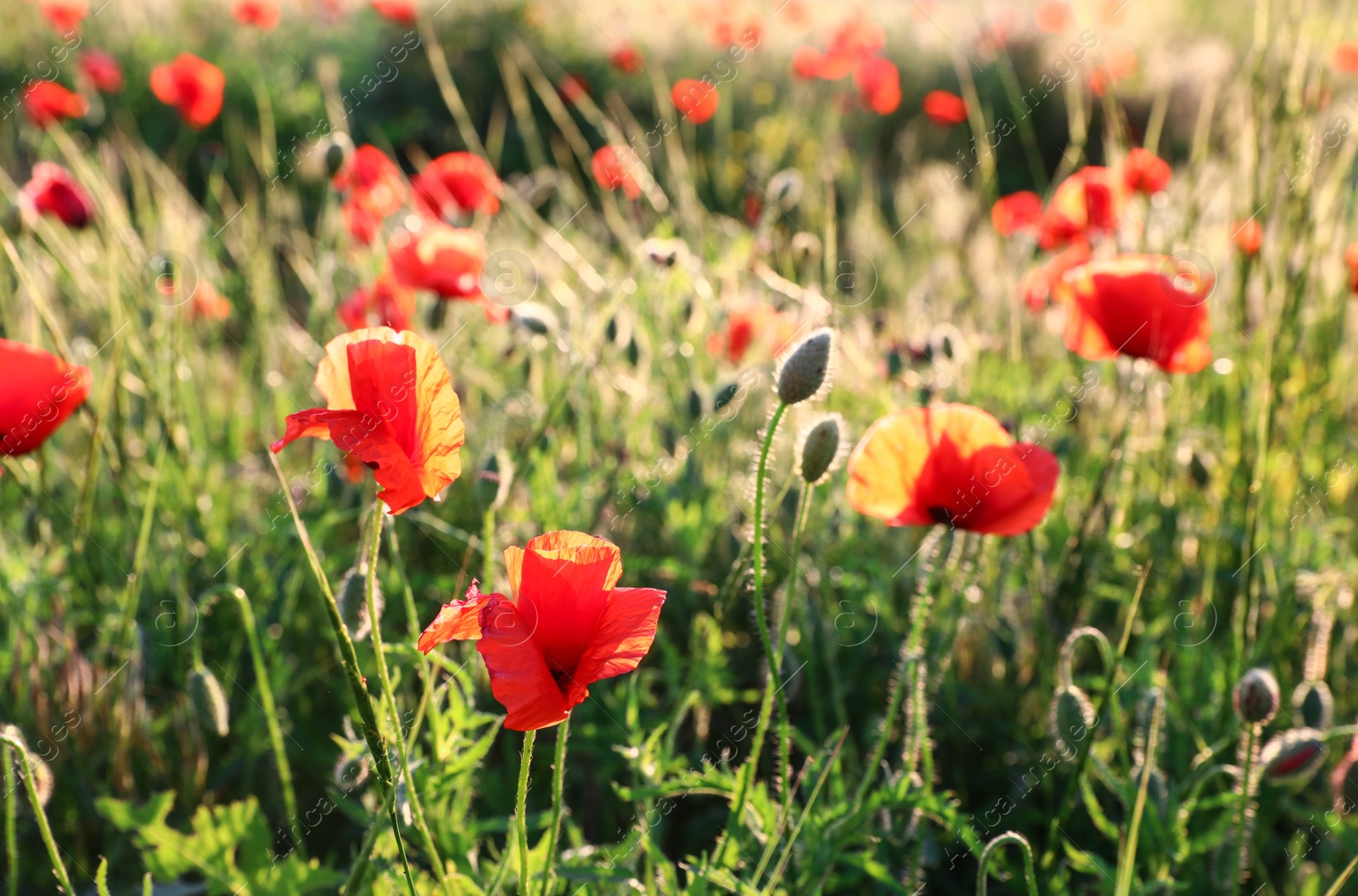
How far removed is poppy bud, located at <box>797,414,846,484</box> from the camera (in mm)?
1139

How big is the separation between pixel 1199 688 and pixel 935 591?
46cm

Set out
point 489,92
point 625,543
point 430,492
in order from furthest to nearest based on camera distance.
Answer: point 489,92 < point 625,543 < point 430,492

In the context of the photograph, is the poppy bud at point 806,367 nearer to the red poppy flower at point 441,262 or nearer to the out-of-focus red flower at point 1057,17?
the red poppy flower at point 441,262

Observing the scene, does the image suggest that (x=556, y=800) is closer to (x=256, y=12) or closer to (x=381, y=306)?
(x=381, y=306)

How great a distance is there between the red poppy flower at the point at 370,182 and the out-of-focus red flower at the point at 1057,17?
4389mm

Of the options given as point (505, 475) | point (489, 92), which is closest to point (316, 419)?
point (505, 475)

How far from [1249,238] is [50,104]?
2786 mm

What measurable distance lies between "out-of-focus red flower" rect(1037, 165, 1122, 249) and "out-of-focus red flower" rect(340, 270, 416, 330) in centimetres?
133

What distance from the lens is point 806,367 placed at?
1.12 meters

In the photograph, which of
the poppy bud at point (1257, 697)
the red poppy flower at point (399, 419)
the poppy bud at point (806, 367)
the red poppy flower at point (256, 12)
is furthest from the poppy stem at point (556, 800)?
the red poppy flower at point (256, 12)

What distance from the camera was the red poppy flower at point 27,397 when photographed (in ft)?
4.02

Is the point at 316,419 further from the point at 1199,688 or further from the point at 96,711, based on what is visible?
the point at 1199,688

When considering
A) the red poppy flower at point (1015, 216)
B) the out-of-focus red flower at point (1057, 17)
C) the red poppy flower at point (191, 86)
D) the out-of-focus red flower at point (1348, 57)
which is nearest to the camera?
the red poppy flower at point (1015, 216)

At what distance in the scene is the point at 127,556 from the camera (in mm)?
1895
